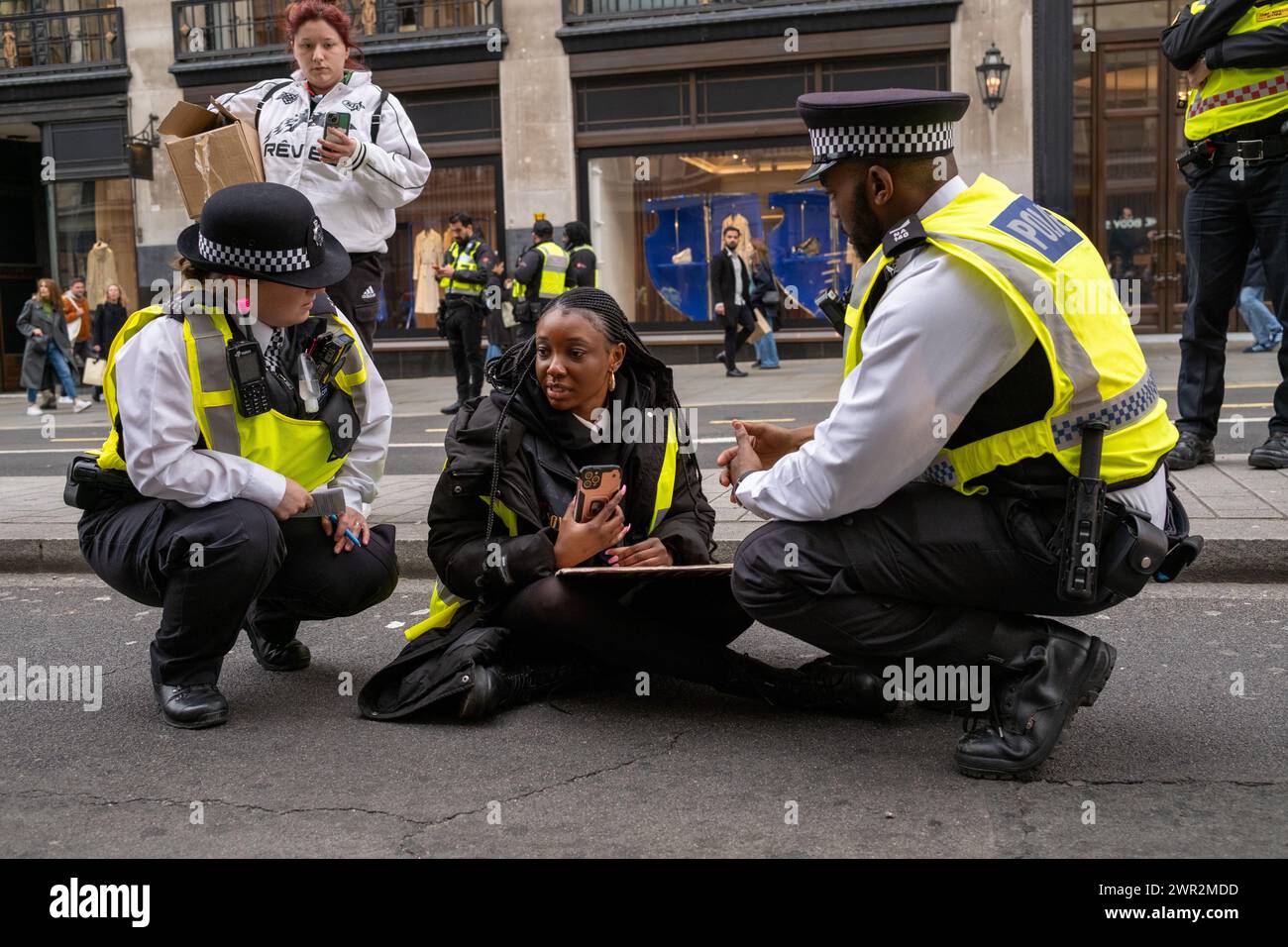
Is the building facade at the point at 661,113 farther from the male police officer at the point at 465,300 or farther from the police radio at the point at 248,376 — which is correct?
the police radio at the point at 248,376

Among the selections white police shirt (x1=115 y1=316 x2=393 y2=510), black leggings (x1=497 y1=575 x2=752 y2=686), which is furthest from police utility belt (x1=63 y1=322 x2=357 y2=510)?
black leggings (x1=497 y1=575 x2=752 y2=686)

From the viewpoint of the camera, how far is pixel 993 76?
15.2 meters

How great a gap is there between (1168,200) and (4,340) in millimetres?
17175

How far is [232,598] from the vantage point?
3.55 metres

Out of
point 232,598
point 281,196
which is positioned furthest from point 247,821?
point 281,196

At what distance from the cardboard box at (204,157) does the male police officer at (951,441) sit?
259 cm

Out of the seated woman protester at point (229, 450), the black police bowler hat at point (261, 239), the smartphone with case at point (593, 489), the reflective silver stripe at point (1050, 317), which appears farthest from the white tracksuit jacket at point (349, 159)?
the reflective silver stripe at point (1050, 317)

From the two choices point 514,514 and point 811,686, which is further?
point 514,514

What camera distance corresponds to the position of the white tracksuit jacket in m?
5.32

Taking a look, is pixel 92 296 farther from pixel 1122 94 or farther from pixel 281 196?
pixel 281 196

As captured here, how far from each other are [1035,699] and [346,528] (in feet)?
6.22

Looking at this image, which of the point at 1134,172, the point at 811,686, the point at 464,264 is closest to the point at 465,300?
the point at 464,264

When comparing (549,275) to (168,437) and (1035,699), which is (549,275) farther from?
(1035,699)

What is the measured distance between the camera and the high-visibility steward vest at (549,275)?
1251 centimetres
